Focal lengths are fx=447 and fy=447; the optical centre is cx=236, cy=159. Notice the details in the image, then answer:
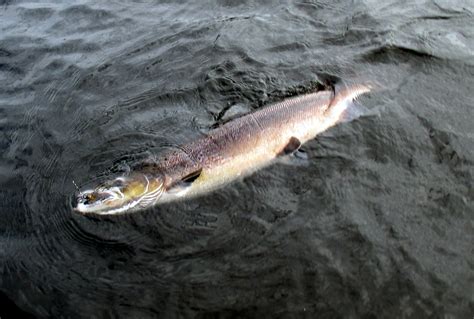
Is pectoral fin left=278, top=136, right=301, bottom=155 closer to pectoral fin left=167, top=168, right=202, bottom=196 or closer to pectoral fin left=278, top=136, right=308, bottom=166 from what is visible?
pectoral fin left=278, top=136, right=308, bottom=166

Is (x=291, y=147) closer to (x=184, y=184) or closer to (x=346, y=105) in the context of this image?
(x=346, y=105)

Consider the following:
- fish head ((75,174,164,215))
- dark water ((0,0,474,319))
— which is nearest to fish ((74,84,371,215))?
fish head ((75,174,164,215))

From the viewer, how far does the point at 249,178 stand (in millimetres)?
4672

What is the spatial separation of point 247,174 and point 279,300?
1.43m

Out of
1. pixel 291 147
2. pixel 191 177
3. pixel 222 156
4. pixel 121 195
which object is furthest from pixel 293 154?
pixel 121 195

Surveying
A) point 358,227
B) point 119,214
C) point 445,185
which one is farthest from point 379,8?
point 119,214

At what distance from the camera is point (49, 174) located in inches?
188

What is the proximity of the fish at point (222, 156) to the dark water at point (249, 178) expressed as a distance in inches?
5.4

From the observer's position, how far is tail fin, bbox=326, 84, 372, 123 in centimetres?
528

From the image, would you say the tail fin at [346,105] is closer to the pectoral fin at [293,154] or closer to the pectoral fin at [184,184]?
the pectoral fin at [293,154]

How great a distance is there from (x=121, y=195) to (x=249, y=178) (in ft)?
4.33

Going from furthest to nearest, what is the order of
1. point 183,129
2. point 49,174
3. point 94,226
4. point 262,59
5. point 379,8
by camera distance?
point 379,8 < point 262,59 < point 183,129 < point 49,174 < point 94,226

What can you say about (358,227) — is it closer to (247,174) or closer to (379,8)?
(247,174)

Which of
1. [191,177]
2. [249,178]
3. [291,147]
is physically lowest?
[249,178]
